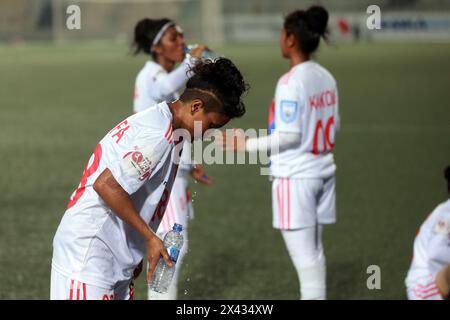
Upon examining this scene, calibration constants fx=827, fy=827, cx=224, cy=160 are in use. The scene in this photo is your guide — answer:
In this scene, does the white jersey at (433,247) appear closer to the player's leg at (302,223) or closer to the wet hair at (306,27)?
the player's leg at (302,223)

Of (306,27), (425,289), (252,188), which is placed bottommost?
(252,188)

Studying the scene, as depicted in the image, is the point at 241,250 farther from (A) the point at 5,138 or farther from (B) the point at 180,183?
(A) the point at 5,138

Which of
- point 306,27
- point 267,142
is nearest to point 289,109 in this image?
point 267,142

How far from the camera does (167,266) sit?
3.55m

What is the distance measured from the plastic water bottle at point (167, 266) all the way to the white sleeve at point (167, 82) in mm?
2029

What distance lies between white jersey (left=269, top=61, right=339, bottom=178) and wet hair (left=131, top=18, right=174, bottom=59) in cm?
122

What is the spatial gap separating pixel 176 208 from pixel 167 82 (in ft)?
2.86

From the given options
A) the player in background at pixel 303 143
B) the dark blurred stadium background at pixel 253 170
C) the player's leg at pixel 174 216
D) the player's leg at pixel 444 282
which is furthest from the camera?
the dark blurred stadium background at pixel 253 170

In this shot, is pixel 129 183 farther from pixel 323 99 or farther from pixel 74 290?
pixel 323 99

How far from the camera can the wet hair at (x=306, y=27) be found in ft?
17.4

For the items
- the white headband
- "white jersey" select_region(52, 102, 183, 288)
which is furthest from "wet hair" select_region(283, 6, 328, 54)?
"white jersey" select_region(52, 102, 183, 288)

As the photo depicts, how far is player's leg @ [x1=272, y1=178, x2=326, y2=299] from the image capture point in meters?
5.27

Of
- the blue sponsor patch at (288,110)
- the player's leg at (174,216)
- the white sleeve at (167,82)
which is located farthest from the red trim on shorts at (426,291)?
the white sleeve at (167,82)

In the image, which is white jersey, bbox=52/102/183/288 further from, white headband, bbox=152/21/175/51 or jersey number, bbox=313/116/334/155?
white headband, bbox=152/21/175/51
